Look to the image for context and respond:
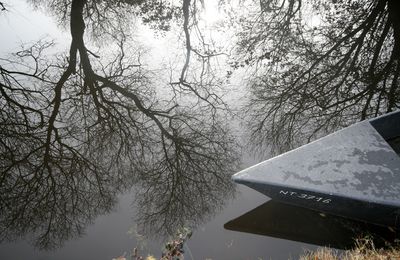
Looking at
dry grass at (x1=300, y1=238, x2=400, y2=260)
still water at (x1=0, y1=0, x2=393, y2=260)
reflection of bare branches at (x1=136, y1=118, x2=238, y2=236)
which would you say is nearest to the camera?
dry grass at (x1=300, y1=238, x2=400, y2=260)

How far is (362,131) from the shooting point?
11.1 ft

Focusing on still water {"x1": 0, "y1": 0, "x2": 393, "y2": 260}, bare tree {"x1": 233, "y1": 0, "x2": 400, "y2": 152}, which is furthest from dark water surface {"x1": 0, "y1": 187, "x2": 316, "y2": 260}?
bare tree {"x1": 233, "y1": 0, "x2": 400, "y2": 152}

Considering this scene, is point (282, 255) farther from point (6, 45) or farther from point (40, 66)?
point (6, 45)

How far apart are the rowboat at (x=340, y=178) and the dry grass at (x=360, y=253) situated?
272mm

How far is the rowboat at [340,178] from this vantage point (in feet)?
9.03

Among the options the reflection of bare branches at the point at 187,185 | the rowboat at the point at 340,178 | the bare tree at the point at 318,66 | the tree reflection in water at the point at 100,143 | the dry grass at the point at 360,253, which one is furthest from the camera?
the bare tree at the point at 318,66

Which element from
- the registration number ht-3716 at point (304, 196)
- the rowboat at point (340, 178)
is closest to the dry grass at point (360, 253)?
the rowboat at point (340, 178)

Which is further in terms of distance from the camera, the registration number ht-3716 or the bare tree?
the bare tree

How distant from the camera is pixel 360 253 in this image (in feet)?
8.95

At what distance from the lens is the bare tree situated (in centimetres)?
475

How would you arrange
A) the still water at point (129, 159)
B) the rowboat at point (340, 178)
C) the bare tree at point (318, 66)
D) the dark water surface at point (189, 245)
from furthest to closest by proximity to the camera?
the bare tree at point (318, 66), the still water at point (129, 159), the dark water surface at point (189, 245), the rowboat at point (340, 178)

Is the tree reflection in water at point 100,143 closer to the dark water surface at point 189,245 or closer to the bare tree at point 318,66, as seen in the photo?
the dark water surface at point 189,245

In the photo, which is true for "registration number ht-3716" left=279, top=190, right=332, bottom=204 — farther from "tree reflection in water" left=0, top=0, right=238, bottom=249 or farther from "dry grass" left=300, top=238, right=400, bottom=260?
"tree reflection in water" left=0, top=0, right=238, bottom=249

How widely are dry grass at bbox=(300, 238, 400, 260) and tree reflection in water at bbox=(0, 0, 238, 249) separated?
3.82 ft
